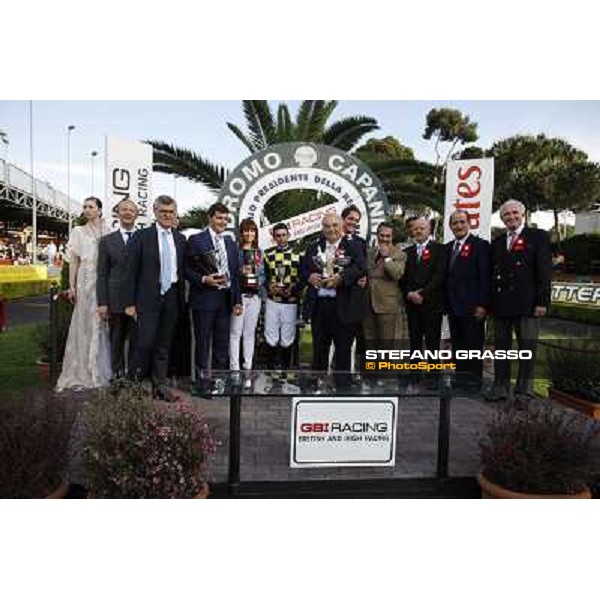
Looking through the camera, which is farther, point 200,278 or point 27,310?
point 27,310

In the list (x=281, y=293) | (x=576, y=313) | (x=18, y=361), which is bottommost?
(x=18, y=361)

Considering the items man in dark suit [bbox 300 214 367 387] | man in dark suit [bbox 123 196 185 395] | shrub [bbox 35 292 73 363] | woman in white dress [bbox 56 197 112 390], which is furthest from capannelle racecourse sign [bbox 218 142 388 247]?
shrub [bbox 35 292 73 363]

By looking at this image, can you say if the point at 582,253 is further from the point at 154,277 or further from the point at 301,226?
the point at 154,277

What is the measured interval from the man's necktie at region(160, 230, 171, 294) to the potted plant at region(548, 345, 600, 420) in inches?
154

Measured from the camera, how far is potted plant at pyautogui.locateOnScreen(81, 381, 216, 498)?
3.14 metres

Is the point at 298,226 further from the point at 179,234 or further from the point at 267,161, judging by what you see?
the point at 179,234

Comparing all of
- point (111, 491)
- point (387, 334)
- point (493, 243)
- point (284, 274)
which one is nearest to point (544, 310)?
point (493, 243)

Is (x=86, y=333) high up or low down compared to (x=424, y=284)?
down

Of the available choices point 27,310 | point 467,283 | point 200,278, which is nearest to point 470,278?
point 467,283

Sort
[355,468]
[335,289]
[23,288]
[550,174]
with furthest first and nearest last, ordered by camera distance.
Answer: [23,288] < [550,174] < [335,289] < [355,468]

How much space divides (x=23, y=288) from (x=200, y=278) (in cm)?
689

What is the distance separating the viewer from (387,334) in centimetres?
520

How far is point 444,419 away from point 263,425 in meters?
1.68

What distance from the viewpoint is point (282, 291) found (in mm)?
5465
